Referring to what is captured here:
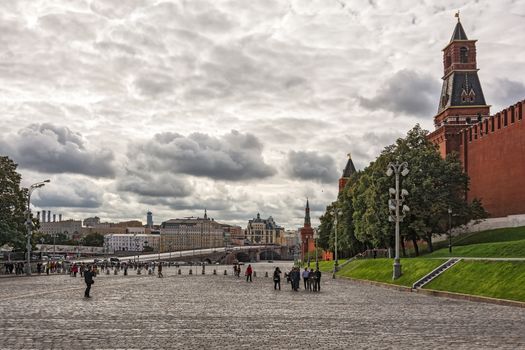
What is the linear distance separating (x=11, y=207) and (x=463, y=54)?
59446 mm

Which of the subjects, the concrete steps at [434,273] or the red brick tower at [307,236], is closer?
the concrete steps at [434,273]

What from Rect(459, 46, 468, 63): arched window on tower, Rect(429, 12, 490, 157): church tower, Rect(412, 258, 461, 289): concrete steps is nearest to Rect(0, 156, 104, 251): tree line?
Rect(412, 258, 461, 289): concrete steps

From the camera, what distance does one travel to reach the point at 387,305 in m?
27.6

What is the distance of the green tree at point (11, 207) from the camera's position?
65725mm

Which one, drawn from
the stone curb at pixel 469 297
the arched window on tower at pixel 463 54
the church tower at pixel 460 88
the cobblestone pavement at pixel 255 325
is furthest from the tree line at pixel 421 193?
the cobblestone pavement at pixel 255 325

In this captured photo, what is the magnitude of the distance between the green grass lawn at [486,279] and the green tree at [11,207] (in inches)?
1705

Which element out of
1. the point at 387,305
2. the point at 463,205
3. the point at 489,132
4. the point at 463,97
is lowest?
the point at 387,305

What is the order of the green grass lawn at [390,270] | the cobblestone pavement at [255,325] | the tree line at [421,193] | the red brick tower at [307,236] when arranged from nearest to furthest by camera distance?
the cobblestone pavement at [255,325], the green grass lawn at [390,270], the tree line at [421,193], the red brick tower at [307,236]

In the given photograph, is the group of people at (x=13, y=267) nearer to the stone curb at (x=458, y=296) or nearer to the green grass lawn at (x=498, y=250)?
the stone curb at (x=458, y=296)

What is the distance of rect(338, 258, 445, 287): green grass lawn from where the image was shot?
42.1 m

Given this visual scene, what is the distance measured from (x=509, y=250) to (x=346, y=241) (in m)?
43.1

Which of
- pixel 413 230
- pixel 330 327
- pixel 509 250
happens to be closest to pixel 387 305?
pixel 330 327

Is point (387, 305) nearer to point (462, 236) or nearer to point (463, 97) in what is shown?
point (462, 236)

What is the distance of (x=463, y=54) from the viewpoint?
90812 millimetres
